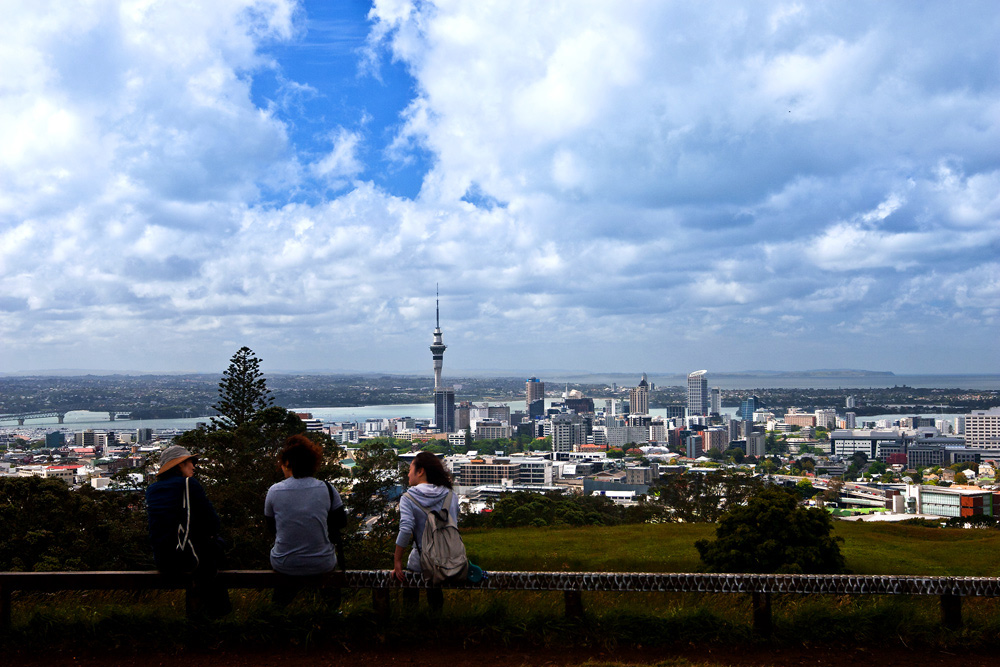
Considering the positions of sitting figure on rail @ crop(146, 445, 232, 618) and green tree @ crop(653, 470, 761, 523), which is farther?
green tree @ crop(653, 470, 761, 523)

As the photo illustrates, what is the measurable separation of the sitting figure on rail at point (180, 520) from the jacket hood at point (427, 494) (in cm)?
98

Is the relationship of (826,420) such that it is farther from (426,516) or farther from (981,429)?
(426,516)

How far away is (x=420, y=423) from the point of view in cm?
13012

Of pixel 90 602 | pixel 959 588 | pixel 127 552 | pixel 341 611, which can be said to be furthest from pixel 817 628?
pixel 127 552

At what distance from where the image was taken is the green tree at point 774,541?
10.8m

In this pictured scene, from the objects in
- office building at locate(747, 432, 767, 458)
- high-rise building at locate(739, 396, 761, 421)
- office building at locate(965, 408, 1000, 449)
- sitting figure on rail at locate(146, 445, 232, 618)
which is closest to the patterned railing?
sitting figure on rail at locate(146, 445, 232, 618)

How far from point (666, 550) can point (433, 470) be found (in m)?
11.0

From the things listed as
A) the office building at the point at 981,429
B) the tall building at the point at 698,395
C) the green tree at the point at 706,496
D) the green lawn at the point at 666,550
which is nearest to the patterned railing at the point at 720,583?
the green lawn at the point at 666,550

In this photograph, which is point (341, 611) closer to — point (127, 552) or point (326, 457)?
point (326, 457)

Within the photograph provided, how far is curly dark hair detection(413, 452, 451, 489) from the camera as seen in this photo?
12.0ft

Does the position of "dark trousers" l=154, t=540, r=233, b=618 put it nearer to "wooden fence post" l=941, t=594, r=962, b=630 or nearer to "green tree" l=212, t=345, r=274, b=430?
"wooden fence post" l=941, t=594, r=962, b=630

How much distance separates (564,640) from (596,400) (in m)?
193

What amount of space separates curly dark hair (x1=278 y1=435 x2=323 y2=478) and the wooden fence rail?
0.54 metres

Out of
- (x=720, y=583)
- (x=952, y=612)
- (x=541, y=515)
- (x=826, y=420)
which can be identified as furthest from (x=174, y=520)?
(x=826, y=420)
